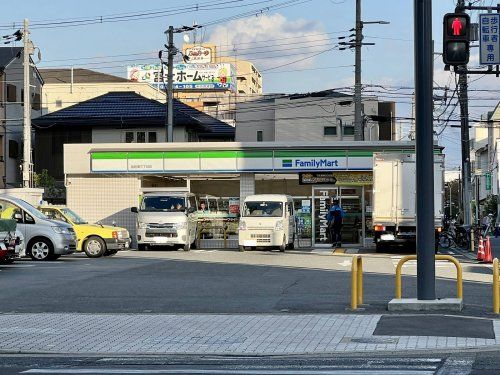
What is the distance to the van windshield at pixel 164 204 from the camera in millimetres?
33906

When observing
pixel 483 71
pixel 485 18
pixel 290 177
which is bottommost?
pixel 290 177

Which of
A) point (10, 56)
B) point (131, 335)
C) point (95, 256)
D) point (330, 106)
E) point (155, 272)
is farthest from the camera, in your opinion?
point (330, 106)

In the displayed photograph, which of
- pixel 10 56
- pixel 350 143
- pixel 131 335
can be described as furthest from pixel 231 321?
pixel 10 56

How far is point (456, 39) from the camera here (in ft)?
44.5

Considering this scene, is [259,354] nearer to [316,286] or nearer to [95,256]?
[316,286]

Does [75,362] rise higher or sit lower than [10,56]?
lower

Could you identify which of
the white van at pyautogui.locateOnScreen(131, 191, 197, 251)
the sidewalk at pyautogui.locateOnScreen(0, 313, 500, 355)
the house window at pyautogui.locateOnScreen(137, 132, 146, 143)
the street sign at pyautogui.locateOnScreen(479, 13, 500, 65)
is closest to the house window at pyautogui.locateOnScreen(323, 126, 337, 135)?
the house window at pyautogui.locateOnScreen(137, 132, 146, 143)

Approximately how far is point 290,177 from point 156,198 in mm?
7365

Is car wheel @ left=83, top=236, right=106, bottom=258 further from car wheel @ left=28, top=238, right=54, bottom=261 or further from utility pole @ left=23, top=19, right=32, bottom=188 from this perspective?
utility pole @ left=23, top=19, right=32, bottom=188

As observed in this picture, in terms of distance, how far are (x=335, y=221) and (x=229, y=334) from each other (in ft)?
79.6

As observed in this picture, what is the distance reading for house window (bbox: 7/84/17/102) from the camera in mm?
57750

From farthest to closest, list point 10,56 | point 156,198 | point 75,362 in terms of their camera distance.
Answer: point 10,56
point 156,198
point 75,362

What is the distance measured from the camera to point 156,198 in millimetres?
34062

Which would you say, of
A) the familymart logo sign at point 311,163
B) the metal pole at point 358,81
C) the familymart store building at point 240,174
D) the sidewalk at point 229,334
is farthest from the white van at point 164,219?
the sidewalk at point 229,334
